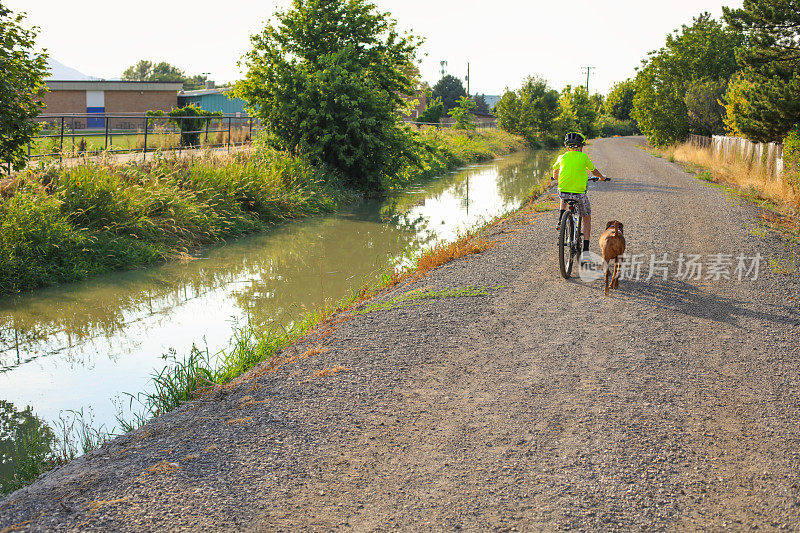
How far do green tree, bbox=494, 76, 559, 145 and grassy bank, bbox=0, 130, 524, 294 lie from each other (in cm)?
4913

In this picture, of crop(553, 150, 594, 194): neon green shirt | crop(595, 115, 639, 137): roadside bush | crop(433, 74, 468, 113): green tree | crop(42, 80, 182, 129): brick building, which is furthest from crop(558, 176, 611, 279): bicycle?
crop(433, 74, 468, 113): green tree

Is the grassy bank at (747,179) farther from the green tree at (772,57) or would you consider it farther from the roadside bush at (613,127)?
the roadside bush at (613,127)

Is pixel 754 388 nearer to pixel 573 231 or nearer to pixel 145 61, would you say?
pixel 573 231

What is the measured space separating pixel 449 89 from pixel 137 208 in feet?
349

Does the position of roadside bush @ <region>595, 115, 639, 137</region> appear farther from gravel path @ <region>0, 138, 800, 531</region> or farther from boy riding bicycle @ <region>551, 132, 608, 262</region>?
gravel path @ <region>0, 138, 800, 531</region>

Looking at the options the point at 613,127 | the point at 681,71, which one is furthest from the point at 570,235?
the point at 613,127

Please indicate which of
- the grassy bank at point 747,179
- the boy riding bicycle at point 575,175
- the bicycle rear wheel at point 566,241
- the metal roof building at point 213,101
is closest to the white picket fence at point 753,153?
the grassy bank at point 747,179

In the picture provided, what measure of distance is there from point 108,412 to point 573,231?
244 inches

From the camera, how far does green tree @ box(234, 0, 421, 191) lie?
22.7 m

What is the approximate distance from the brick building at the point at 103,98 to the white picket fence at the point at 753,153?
123ft

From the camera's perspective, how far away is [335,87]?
2242 cm

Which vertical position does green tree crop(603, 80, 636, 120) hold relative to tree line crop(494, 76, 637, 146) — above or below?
above

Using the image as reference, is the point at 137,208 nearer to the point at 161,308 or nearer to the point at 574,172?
the point at 161,308

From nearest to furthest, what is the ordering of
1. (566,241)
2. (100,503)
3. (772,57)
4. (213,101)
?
1. (100,503)
2. (566,241)
3. (772,57)
4. (213,101)
